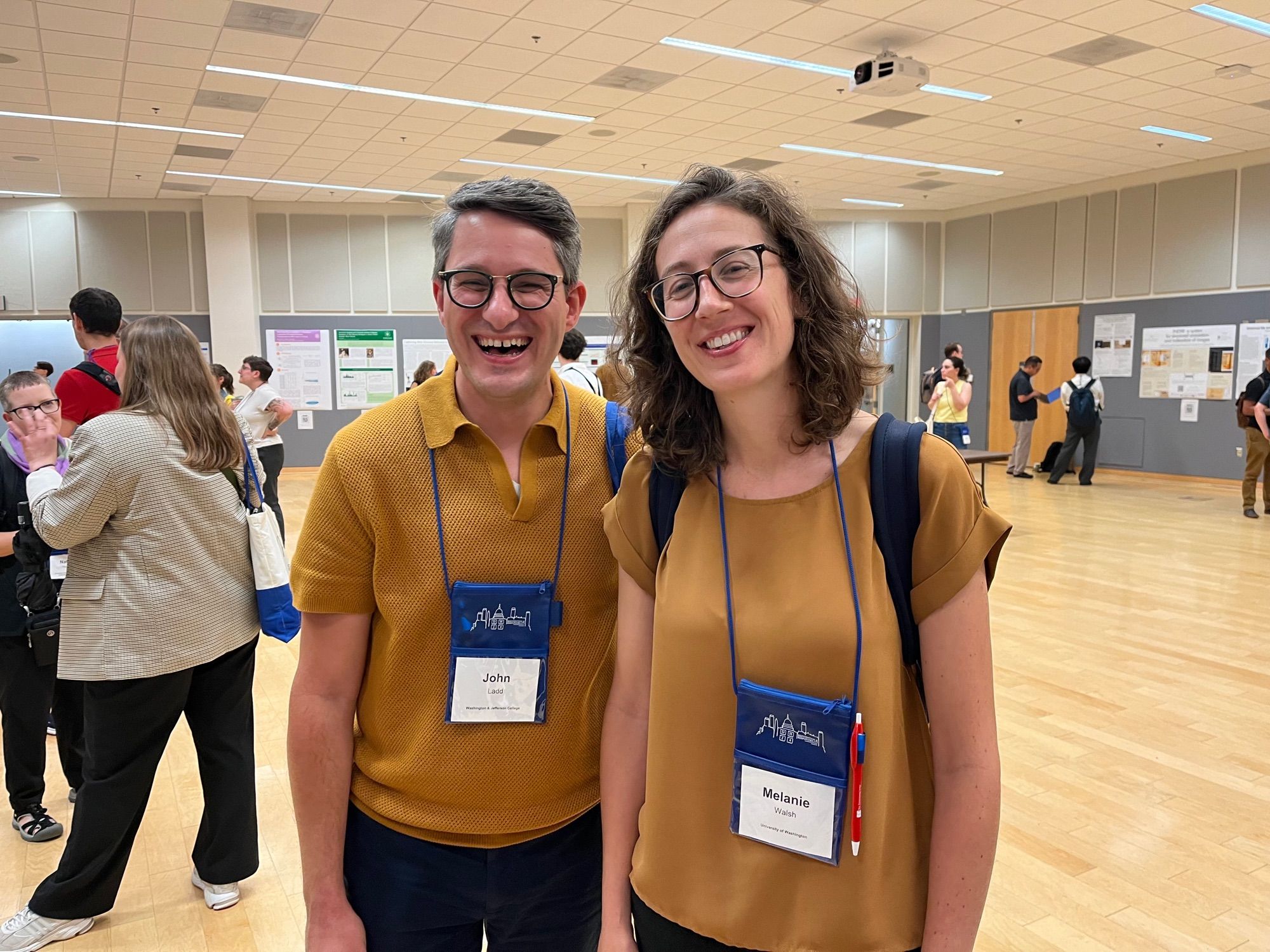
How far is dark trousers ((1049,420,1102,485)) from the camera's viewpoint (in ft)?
40.7

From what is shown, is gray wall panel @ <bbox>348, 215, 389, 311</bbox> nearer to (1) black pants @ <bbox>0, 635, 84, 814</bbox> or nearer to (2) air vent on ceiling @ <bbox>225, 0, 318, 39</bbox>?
(2) air vent on ceiling @ <bbox>225, 0, 318, 39</bbox>

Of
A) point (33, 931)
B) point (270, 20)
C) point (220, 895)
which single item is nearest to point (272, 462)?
point (270, 20)

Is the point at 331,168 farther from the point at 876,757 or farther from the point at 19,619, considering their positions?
the point at 876,757

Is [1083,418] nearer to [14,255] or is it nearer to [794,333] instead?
[794,333]

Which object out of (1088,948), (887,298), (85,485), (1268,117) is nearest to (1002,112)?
(1268,117)

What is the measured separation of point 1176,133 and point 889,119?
366 centimetres

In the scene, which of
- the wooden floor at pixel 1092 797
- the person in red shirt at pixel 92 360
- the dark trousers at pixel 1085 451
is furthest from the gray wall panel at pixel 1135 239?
the person in red shirt at pixel 92 360

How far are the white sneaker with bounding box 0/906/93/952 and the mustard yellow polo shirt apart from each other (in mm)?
1750

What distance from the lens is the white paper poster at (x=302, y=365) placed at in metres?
14.3

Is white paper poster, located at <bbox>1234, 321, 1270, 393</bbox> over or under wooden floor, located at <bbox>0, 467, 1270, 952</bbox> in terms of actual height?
over

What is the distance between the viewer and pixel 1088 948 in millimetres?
2432

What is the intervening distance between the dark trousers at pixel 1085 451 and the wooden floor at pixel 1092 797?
20.7ft

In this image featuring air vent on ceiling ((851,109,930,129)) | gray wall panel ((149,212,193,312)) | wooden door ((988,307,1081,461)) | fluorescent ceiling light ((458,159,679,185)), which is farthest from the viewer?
wooden door ((988,307,1081,461))

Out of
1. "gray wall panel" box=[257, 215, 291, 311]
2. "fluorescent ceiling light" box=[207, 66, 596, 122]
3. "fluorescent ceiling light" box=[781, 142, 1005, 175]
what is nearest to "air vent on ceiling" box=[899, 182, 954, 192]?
"fluorescent ceiling light" box=[781, 142, 1005, 175]
